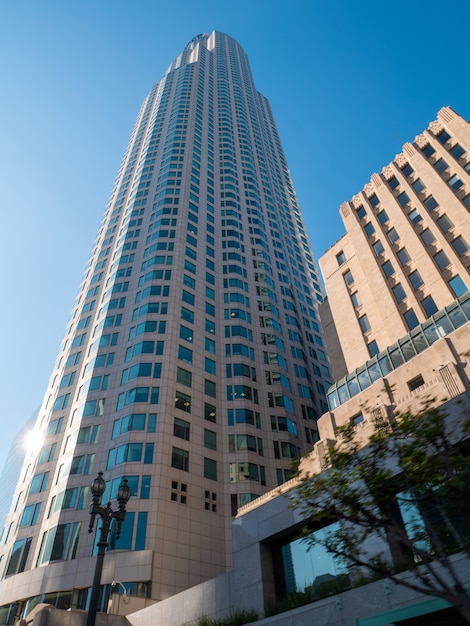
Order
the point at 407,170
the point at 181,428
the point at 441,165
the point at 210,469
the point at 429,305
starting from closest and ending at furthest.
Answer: the point at 429,305
the point at 441,165
the point at 407,170
the point at 181,428
the point at 210,469

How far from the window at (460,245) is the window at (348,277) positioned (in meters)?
10.6

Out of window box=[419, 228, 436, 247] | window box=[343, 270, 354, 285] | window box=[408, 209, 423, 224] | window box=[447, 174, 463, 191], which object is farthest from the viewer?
window box=[343, 270, 354, 285]

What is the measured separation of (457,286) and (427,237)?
652 cm

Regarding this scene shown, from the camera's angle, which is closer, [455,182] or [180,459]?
[455,182]

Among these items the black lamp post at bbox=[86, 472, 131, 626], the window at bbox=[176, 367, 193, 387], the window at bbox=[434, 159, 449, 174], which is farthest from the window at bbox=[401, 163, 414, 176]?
the black lamp post at bbox=[86, 472, 131, 626]

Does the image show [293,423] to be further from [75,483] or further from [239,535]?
[239,535]

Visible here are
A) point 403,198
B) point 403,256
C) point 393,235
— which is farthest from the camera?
point 403,198

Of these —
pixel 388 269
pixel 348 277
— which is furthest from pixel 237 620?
pixel 348 277

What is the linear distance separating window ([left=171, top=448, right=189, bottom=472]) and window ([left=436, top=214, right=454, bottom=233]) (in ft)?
101

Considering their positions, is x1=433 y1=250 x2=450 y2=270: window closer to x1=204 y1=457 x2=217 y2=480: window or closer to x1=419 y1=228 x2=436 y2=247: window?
x1=419 y1=228 x2=436 y2=247: window

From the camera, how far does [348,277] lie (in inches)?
1779

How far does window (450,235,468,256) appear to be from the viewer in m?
34.8

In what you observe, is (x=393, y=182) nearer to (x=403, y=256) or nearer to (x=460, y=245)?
(x=403, y=256)

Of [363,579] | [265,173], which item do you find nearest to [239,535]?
[363,579]
